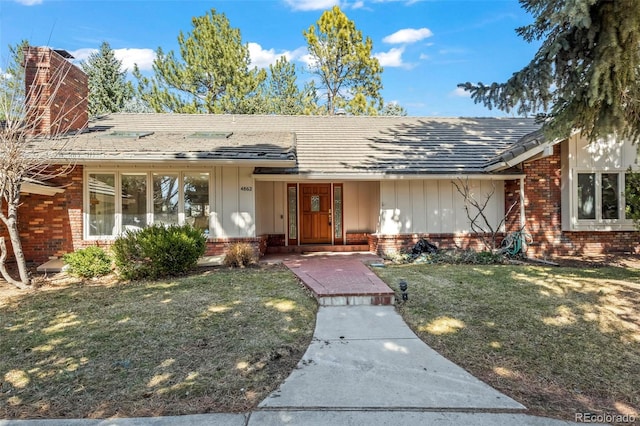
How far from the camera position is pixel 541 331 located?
14.6 ft

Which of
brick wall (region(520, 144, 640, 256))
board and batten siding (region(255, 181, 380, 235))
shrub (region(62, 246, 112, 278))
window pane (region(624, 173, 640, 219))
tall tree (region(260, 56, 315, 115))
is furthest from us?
tall tree (region(260, 56, 315, 115))

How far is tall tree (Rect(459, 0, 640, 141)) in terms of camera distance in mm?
4566

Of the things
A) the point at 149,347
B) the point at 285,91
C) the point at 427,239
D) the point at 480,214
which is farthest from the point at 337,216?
the point at 285,91

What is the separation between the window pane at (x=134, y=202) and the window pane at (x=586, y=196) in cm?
1142

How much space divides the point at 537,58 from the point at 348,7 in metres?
22.0

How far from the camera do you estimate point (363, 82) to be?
1027 inches

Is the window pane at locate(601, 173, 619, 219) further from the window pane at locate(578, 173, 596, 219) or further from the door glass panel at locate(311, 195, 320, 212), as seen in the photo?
the door glass panel at locate(311, 195, 320, 212)

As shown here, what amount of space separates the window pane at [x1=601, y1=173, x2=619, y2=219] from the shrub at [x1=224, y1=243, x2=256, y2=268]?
370 inches

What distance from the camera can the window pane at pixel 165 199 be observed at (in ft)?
30.3

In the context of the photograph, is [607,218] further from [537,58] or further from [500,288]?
[537,58]

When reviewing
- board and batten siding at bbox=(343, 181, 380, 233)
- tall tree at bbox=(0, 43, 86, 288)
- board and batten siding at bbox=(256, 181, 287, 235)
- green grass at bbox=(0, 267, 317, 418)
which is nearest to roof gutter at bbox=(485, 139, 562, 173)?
board and batten siding at bbox=(343, 181, 380, 233)

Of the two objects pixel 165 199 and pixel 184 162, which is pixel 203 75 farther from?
pixel 184 162

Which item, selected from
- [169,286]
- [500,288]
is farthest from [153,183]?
[500,288]

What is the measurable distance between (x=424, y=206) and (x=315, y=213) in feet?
11.8
